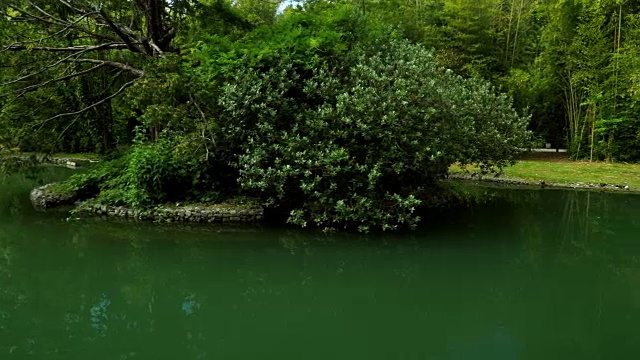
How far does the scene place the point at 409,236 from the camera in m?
8.19

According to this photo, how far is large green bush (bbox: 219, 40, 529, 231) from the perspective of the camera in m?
8.02

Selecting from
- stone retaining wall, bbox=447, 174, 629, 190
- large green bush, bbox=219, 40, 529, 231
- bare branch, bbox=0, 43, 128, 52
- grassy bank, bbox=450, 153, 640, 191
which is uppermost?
bare branch, bbox=0, 43, 128, 52

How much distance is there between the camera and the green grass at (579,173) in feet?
46.7

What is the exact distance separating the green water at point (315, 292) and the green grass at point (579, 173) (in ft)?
18.8

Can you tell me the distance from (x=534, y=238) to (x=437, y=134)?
7.73ft

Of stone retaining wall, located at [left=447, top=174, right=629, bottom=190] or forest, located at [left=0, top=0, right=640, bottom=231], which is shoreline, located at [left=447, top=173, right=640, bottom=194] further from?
forest, located at [left=0, top=0, right=640, bottom=231]

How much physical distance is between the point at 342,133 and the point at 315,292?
10.7 feet

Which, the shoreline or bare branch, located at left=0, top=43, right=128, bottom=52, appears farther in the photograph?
the shoreline

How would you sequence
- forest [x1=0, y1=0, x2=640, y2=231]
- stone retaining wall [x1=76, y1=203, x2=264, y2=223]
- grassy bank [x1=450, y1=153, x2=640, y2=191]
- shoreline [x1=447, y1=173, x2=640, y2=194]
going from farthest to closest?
grassy bank [x1=450, y1=153, x2=640, y2=191] < shoreline [x1=447, y1=173, x2=640, y2=194] < stone retaining wall [x1=76, y1=203, x2=264, y2=223] < forest [x1=0, y1=0, x2=640, y2=231]

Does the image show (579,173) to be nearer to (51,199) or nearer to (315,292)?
(315,292)

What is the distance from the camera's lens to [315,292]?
5559 millimetres

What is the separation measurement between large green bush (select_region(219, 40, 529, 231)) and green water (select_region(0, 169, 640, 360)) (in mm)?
645

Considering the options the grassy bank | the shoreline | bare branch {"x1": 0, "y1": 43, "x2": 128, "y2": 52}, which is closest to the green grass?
the grassy bank

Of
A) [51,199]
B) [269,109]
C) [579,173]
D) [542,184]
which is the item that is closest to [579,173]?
[579,173]
